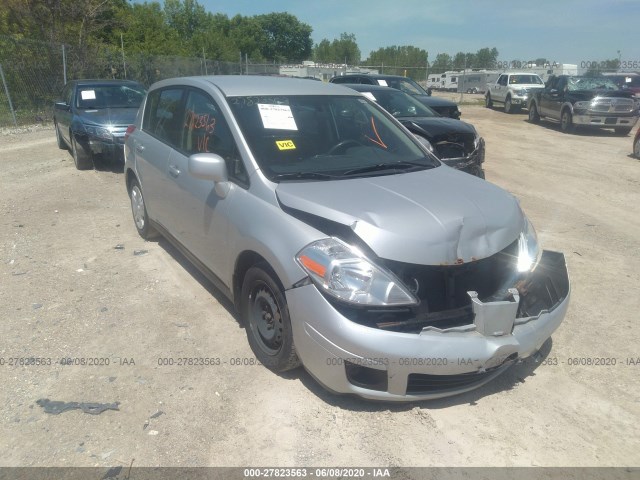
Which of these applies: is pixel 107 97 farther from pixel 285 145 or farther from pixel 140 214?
pixel 285 145

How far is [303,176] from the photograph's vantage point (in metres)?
3.40

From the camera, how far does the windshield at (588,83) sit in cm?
1644

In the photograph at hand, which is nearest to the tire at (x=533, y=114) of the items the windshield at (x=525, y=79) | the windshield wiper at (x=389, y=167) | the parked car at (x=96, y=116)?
the windshield at (x=525, y=79)

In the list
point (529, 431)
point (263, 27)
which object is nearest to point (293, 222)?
point (529, 431)

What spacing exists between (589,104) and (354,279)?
1574cm

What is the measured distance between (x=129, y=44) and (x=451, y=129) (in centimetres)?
3225

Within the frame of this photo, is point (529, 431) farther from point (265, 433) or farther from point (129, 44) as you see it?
point (129, 44)

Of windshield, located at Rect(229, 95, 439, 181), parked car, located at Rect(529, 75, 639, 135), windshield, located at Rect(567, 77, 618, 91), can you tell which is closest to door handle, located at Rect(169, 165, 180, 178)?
windshield, located at Rect(229, 95, 439, 181)

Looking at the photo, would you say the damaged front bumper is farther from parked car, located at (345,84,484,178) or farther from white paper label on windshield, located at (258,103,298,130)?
parked car, located at (345,84,484,178)

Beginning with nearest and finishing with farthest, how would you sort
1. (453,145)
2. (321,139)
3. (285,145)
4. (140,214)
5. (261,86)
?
1. (285,145)
2. (321,139)
3. (261,86)
4. (140,214)
5. (453,145)

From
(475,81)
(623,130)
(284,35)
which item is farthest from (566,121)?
(284,35)

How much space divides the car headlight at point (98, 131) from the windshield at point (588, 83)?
14422 mm

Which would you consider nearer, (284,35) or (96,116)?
(96,116)

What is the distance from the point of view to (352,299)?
2658 millimetres
